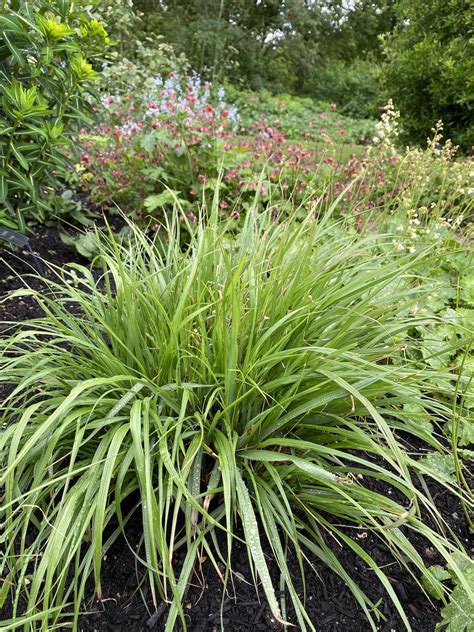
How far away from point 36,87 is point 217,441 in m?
1.93

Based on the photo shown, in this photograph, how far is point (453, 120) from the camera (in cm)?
513

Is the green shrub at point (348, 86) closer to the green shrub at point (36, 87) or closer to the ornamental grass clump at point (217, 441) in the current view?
the green shrub at point (36, 87)

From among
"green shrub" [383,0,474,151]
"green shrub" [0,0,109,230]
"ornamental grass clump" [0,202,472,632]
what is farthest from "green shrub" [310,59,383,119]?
"ornamental grass clump" [0,202,472,632]

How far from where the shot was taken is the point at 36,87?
91.6 inches

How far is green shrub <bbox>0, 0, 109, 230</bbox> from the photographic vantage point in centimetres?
223

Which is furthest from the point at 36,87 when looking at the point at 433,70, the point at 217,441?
the point at 433,70

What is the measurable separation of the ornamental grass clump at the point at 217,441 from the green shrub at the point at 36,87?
3.50 feet

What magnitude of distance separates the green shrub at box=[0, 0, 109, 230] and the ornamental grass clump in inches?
42.0

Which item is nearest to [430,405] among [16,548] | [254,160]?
[16,548]

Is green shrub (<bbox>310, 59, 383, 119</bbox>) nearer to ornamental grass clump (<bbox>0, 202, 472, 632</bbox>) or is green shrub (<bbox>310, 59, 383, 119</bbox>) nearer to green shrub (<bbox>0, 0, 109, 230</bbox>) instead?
green shrub (<bbox>0, 0, 109, 230</bbox>)

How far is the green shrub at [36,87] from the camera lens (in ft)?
7.32

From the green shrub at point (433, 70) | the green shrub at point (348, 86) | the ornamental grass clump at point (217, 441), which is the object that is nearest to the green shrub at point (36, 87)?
the ornamental grass clump at point (217, 441)

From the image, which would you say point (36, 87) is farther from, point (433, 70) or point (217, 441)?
point (433, 70)

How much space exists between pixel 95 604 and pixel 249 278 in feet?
3.59
